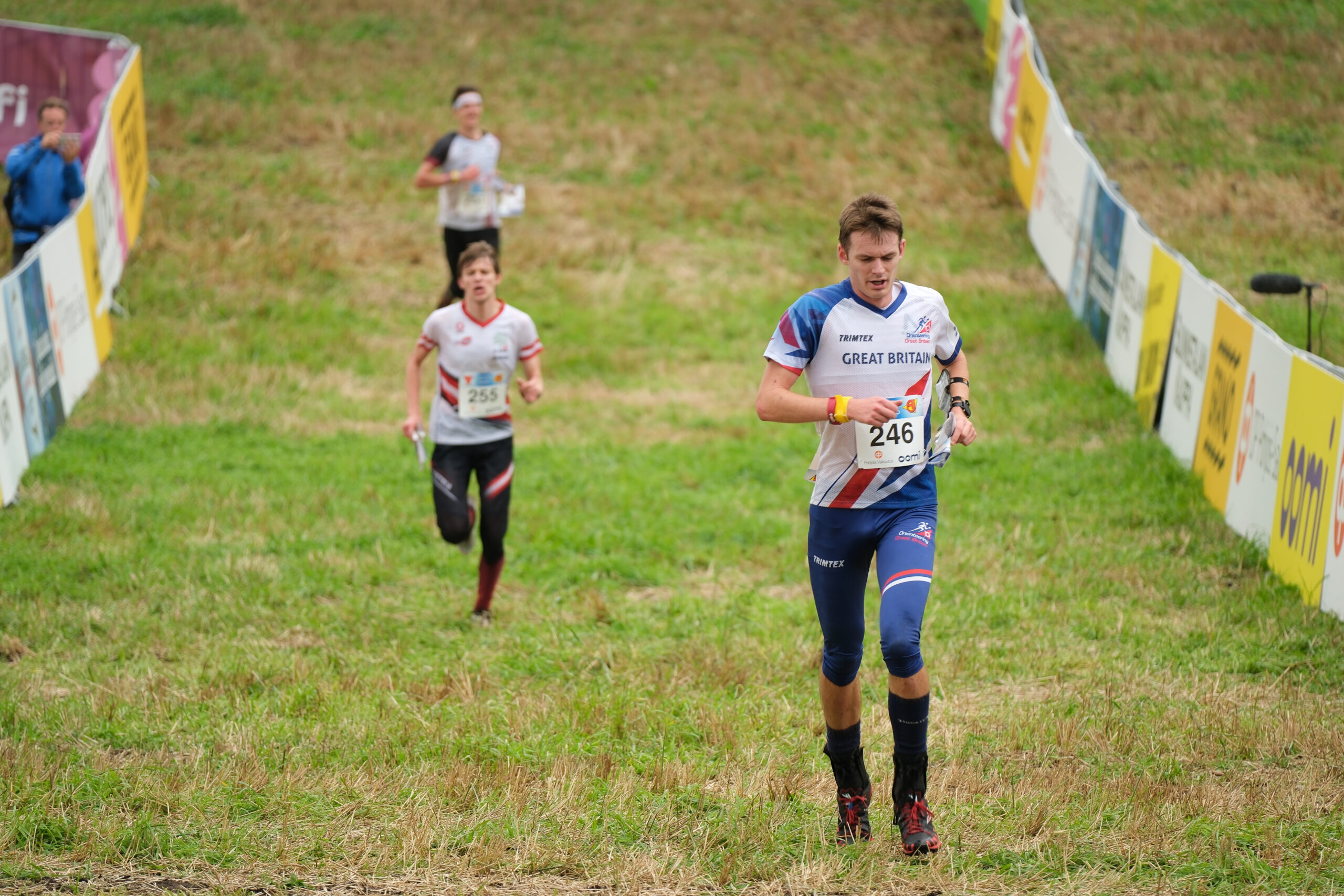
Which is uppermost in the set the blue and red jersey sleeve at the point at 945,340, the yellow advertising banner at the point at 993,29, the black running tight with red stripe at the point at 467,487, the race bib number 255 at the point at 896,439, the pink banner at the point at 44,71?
the yellow advertising banner at the point at 993,29

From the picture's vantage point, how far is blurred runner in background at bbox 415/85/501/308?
42.8 ft

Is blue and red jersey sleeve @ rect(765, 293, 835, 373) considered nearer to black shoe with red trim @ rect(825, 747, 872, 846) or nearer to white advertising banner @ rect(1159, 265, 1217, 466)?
black shoe with red trim @ rect(825, 747, 872, 846)

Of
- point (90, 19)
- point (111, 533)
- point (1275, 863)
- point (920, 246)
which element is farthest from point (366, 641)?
point (90, 19)

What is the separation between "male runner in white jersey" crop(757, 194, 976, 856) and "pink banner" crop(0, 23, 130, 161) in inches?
713

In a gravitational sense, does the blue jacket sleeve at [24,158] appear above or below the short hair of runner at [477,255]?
above

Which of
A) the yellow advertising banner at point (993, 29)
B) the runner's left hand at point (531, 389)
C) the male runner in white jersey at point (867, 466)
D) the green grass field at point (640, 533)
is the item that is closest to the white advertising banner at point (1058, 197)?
the green grass field at point (640, 533)

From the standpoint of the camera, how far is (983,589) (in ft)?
28.4

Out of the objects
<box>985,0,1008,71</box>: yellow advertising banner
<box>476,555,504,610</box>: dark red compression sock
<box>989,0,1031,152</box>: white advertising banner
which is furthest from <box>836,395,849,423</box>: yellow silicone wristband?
<box>985,0,1008,71</box>: yellow advertising banner

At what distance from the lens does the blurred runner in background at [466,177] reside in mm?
13031

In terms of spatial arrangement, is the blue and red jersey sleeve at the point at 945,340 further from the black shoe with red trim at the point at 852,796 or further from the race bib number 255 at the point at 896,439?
the black shoe with red trim at the point at 852,796

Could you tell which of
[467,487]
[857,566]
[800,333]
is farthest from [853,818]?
[467,487]

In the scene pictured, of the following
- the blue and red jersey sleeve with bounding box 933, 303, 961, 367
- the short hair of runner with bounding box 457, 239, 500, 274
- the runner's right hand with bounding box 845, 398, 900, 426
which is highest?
the short hair of runner with bounding box 457, 239, 500, 274

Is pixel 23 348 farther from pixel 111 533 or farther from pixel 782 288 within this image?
pixel 782 288

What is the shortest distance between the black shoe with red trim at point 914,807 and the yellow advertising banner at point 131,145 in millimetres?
14840
